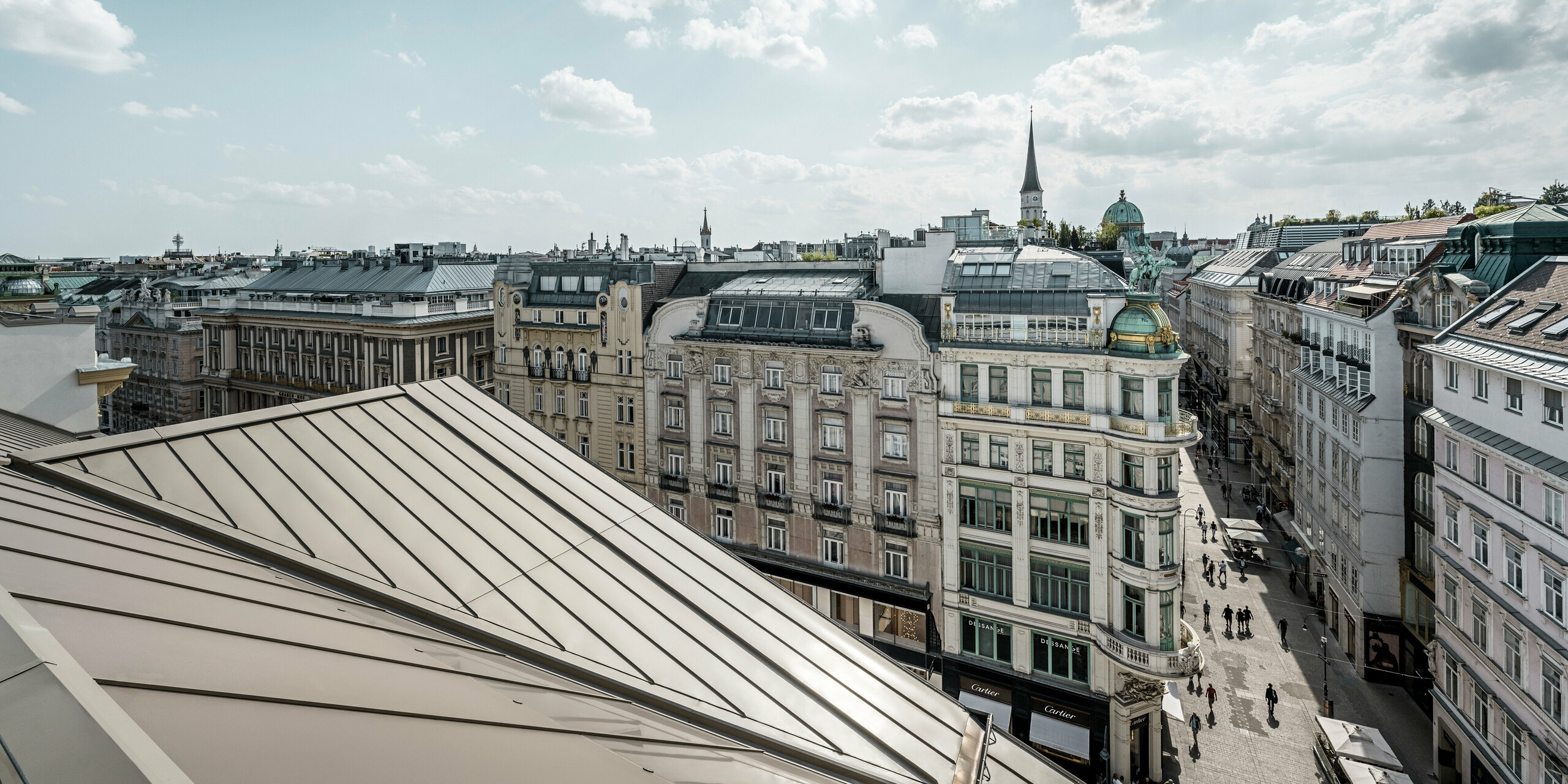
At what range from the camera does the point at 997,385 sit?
137 ft

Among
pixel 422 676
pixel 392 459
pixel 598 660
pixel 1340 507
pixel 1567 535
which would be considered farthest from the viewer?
pixel 1340 507

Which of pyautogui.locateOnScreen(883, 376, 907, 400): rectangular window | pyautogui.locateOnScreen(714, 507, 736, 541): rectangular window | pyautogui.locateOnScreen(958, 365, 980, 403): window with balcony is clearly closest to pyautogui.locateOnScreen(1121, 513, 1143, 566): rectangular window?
pyautogui.locateOnScreen(958, 365, 980, 403): window with balcony

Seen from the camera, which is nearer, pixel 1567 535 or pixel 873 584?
pixel 1567 535

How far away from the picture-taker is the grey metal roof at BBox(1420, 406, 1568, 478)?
1113 inches

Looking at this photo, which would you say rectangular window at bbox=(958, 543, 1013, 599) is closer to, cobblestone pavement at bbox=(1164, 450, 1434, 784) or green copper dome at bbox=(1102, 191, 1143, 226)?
cobblestone pavement at bbox=(1164, 450, 1434, 784)

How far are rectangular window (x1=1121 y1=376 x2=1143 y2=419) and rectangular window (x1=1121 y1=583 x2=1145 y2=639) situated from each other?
781cm

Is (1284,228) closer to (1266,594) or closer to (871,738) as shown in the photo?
(1266,594)

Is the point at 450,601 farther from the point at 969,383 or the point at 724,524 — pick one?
the point at 724,524

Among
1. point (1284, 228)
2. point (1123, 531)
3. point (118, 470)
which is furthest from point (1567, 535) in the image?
point (1284, 228)

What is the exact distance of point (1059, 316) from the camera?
4019 centimetres

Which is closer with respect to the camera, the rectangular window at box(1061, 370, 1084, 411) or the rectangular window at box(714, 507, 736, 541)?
the rectangular window at box(1061, 370, 1084, 411)

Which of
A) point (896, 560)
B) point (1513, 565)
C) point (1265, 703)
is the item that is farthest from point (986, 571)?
point (1513, 565)

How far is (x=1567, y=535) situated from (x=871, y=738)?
90.2 ft

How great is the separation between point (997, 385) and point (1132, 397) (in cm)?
629
